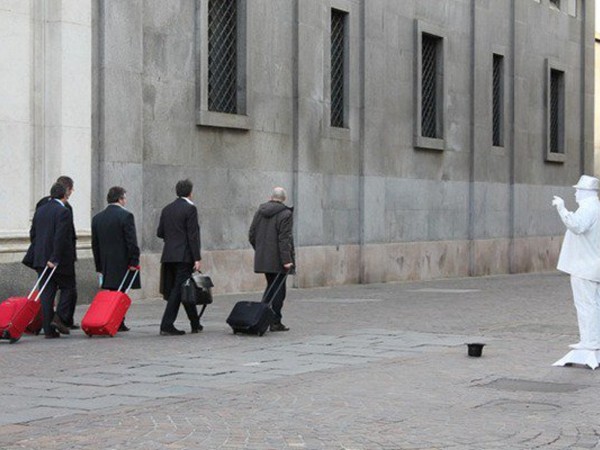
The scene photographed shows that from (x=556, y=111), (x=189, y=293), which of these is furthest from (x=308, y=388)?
(x=556, y=111)

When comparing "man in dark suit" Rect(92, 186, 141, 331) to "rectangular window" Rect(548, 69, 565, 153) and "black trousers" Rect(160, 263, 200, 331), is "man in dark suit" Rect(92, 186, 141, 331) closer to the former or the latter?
"black trousers" Rect(160, 263, 200, 331)

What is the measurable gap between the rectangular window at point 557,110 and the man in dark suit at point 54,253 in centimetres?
2282

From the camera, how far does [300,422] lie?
28.4ft

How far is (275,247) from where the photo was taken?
15.2 m

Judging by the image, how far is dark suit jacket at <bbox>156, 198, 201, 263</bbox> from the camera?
14.9 metres

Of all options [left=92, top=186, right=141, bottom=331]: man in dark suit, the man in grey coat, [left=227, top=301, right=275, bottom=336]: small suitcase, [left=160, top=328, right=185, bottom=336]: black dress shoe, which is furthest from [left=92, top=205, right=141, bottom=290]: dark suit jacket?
the man in grey coat

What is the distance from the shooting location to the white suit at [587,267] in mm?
11875

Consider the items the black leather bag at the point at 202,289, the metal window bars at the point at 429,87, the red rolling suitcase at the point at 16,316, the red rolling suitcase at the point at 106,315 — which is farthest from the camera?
the metal window bars at the point at 429,87

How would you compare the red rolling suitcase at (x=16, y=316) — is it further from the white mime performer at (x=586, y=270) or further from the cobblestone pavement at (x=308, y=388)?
the white mime performer at (x=586, y=270)

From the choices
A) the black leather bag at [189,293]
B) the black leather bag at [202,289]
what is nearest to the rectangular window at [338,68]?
the black leather bag at [202,289]

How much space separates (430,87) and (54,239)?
16202mm

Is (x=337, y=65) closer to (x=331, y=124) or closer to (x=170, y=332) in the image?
(x=331, y=124)

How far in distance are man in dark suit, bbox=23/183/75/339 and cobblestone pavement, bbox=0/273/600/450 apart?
0.31 m

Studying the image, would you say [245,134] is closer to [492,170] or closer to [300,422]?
[492,170]
